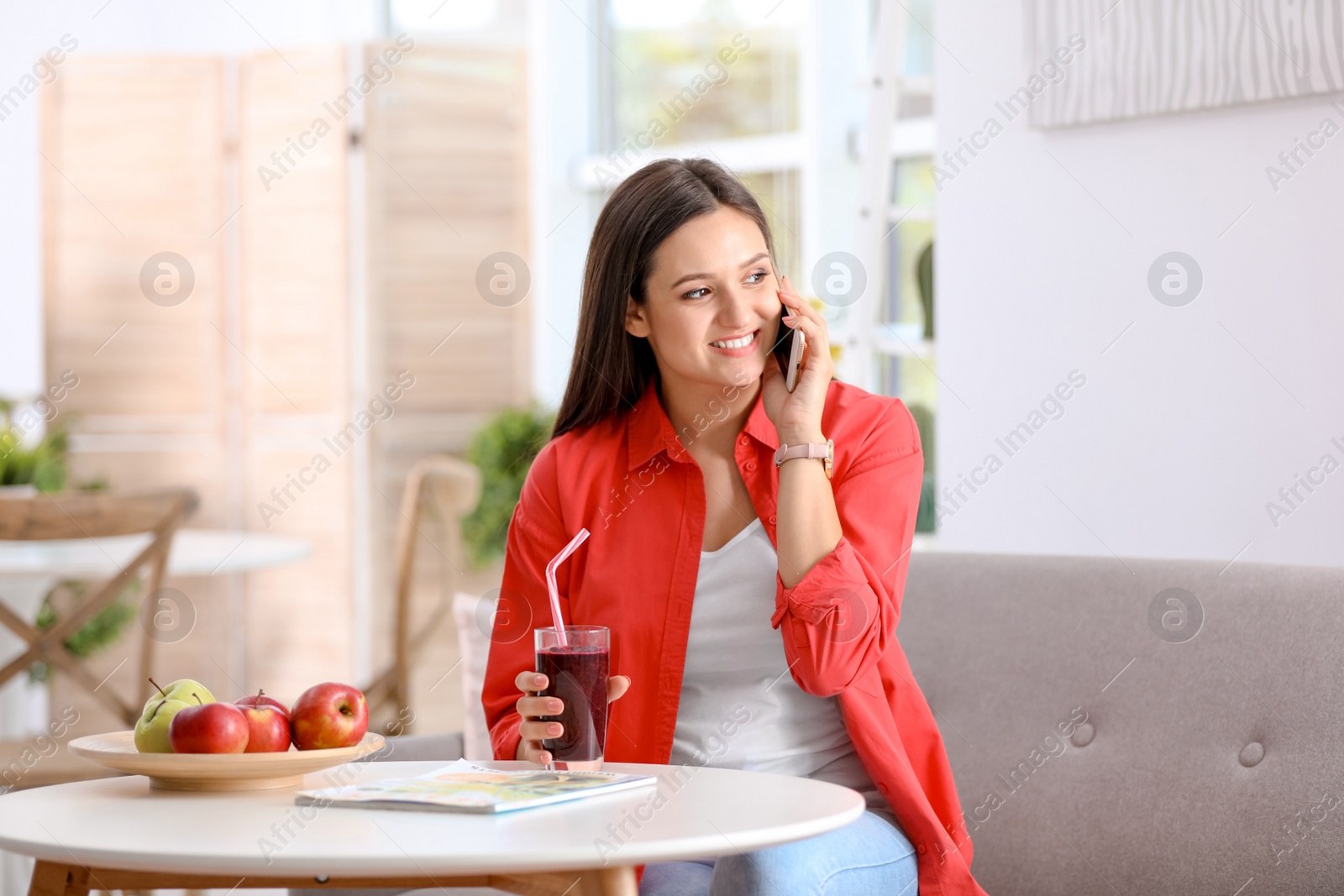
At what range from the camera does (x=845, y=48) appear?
4.05 m

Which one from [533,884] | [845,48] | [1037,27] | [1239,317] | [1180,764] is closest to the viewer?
[533,884]

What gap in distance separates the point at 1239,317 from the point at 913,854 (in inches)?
42.1

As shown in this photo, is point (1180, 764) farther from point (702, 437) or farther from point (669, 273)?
point (669, 273)

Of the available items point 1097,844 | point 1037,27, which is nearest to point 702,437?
point 1097,844

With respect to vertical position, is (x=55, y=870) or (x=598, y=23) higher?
(x=598, y=23)

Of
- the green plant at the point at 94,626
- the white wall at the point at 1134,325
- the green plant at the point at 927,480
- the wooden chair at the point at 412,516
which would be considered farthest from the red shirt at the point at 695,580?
the green plant at the point at 94,626

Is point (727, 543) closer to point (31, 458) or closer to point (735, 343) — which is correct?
point (735, 343)

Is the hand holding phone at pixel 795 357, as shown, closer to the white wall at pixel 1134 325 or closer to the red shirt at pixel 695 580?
the red shirt at pixel 695 580

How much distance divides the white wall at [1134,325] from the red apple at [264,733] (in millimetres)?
1380

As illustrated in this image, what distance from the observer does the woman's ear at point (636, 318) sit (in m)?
1.82

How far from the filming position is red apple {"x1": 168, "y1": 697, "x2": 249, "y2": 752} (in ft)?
4.20

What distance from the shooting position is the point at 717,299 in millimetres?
1727

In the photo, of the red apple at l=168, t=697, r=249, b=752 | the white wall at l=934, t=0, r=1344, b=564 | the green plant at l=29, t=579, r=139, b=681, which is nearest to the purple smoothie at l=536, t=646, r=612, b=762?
the red apple at l=168, t=697, r=249, b=752

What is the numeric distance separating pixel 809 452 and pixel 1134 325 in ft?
2.88
